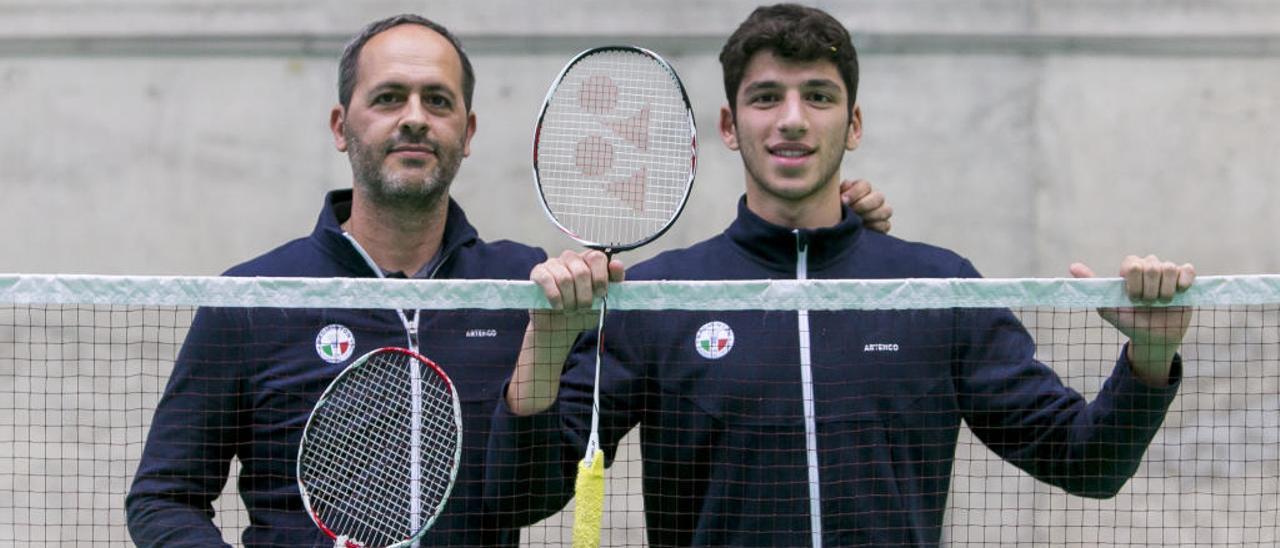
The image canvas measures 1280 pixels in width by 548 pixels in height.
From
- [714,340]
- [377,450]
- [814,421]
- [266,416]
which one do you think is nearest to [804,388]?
[814,421]

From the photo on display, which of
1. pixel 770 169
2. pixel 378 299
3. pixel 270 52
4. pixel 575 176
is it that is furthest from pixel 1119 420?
pixel 270 52

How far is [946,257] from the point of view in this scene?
3670 mm

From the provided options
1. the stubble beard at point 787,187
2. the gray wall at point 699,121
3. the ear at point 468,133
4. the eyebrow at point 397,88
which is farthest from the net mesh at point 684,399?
the gray wall at point 699,121

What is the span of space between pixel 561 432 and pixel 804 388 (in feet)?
1.72

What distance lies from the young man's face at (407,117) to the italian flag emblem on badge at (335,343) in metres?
0.31

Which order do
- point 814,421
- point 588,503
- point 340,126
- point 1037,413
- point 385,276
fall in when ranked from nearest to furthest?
1. point 588,503
2. point 814,421
3. point 1037,413
4. point 385,276
5. point 340,126

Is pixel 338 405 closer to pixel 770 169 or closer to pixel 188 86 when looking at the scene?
pixel 770 169

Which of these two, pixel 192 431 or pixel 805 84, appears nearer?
pixel 192 431

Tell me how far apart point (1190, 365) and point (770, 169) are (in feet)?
13.7

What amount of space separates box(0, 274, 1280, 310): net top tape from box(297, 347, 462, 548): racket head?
0.49 feet

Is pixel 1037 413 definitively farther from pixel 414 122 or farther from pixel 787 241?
pixel 414 122

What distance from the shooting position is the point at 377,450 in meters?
3.36

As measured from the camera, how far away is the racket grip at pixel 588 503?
10.2ft

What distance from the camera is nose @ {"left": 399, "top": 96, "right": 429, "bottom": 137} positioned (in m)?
3.45
